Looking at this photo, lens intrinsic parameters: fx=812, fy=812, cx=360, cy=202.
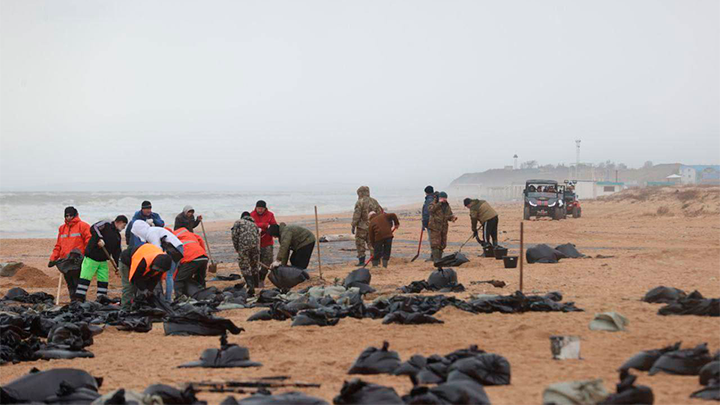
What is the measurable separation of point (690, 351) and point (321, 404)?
295 centimetres

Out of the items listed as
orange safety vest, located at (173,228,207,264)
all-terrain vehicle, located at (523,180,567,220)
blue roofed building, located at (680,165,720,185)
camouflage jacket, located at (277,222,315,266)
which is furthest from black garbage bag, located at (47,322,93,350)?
blue roofed building, located at (680,165,720,185)

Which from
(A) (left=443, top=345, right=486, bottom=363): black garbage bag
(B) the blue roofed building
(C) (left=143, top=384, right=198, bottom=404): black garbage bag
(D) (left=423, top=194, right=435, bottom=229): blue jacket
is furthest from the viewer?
(B) the blue roofed building

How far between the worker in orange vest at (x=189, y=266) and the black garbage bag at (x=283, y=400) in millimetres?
6872

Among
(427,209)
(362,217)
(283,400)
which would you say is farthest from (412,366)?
(427,209)

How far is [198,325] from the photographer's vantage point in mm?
9078

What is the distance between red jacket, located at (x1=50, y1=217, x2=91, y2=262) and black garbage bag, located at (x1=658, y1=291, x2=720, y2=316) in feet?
27.6

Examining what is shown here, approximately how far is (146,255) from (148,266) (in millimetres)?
142

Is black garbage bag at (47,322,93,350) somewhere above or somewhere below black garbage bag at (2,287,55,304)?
above

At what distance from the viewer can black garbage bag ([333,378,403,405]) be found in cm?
525

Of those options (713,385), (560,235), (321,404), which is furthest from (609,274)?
(560,235)

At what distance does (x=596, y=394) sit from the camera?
507 cm

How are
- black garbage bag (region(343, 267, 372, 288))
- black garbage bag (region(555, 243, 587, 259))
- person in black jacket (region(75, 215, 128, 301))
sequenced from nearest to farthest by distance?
person in black jacket (region(75, 215, 128, 301)) → black garbage bag (region(343, 267, 372, 288)) → black garbage bag (region(555, 243, 587, 259))

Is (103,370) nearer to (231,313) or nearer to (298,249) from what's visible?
(231,313)

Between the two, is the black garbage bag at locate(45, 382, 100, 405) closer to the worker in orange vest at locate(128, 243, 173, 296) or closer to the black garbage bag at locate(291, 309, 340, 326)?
the black garbage bag at locate(291, 309, 340, 326)
